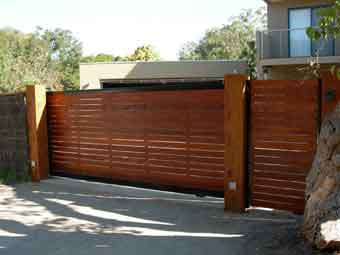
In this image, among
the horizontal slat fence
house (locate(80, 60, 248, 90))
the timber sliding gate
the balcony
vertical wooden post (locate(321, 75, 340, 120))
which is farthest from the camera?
house (locate(80, 60, 248, 90))

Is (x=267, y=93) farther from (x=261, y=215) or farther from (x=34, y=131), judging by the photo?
(x=34, y=131)

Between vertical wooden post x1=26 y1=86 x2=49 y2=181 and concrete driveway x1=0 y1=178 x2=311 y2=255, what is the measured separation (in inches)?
51.9

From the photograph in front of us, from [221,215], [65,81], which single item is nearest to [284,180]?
[221,215]

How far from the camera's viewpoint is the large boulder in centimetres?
433

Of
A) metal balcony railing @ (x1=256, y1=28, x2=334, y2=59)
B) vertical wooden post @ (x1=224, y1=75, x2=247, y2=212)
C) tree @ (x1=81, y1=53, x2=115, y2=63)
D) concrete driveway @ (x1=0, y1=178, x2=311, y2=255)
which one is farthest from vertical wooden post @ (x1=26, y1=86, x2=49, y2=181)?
tree @ (x1=81, y1=53, x2=115, y2=63)

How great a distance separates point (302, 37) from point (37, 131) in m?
11.1

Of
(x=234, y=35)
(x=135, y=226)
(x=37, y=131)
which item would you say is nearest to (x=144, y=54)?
(x=234, y=35)

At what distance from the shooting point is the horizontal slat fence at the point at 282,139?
595 centimetres

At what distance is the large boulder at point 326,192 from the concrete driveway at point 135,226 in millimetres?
301

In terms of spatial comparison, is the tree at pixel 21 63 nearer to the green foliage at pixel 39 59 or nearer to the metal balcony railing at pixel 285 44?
the green foliage at pixel 39 59

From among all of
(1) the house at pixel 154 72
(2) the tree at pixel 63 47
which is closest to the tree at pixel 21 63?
(1) the house at pixel 154 72

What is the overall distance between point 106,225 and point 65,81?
129ft

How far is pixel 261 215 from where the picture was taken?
6.17 metres

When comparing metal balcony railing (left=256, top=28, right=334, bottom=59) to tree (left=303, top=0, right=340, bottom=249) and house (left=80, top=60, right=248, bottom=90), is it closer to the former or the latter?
house (left=80, top=60, right=248, bottom=90)
